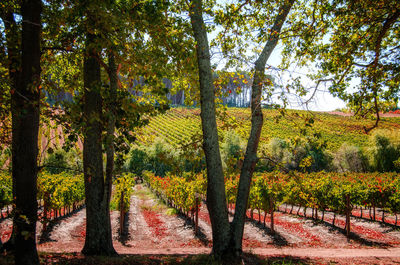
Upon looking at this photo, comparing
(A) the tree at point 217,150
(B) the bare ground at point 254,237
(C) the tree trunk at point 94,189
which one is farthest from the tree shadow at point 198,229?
(C) the tree trunk at point 94,189

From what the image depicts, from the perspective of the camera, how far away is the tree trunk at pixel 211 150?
16.6 feet

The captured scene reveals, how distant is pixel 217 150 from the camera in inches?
204

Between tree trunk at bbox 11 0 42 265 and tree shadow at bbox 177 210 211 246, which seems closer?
tree trunk at bbox 11 0 42 265

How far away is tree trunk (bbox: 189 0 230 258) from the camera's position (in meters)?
5.05

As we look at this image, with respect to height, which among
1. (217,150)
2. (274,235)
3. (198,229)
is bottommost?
(198,229)

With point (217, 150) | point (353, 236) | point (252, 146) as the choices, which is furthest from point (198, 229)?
point (217, 150)

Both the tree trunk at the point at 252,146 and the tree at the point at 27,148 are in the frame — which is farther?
the tree trunk at the point at 252,146

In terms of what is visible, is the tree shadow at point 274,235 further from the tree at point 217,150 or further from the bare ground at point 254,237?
the tree at point 217,150

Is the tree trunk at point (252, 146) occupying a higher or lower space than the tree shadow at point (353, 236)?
higher

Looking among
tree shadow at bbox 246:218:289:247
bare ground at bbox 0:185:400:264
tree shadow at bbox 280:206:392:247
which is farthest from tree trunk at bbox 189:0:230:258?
tree shadow at bbox 280:206:392:247

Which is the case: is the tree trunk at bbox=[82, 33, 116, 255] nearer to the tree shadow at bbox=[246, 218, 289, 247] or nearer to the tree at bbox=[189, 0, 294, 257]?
A: the tree at bbox=[189, 0, 294, 257]

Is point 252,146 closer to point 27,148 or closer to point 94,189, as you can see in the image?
point 94,189

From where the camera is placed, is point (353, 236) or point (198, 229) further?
point (198, 229)

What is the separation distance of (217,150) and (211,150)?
0.46 ft
